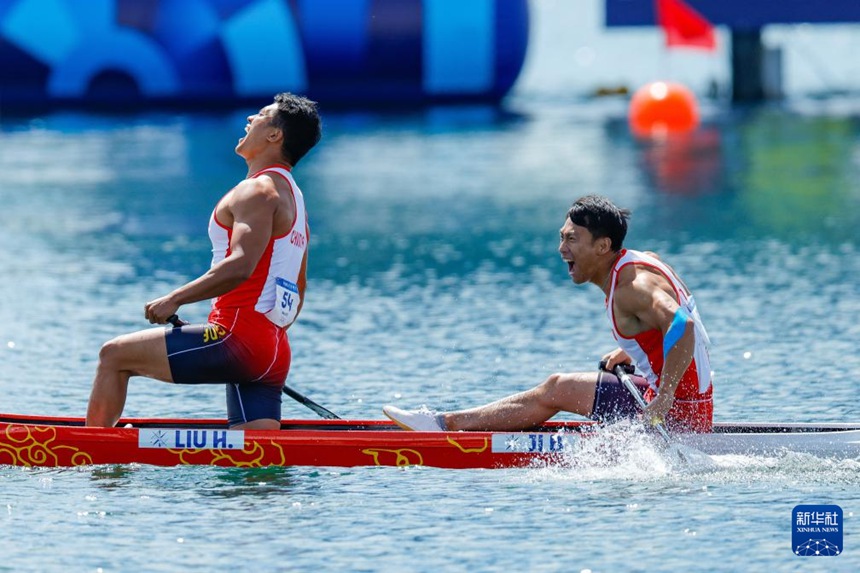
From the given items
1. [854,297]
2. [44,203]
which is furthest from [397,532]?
[44,203]

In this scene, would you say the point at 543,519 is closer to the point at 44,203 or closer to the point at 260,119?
the point at 260,119

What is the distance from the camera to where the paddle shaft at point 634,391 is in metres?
8.47

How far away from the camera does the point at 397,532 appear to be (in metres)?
8.02

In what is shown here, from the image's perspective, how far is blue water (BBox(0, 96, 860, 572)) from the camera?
788 cm

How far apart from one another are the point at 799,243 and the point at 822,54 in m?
44.8

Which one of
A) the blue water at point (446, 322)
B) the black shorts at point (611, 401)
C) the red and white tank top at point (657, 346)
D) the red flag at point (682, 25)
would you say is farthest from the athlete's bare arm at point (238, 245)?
the red flag at point (682, 25)

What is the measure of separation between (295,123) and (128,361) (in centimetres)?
149

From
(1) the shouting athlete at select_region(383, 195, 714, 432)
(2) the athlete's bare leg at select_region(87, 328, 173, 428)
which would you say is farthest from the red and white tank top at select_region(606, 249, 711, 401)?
(2) the athlete's bare leg at select_region(87, 328, 173, 428)

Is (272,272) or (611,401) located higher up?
(272,272)

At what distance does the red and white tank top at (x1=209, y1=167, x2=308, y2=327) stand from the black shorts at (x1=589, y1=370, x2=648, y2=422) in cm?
167

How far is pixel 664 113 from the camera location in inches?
1202

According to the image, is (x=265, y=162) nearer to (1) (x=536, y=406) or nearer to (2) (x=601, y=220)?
(2) (x=601, y=220)

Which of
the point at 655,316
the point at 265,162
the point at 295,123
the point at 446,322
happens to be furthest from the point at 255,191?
the point at 446,322

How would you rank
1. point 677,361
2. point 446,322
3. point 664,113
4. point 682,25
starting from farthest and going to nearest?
point 682,25
point 664,113
point 446,322
point 677,361
